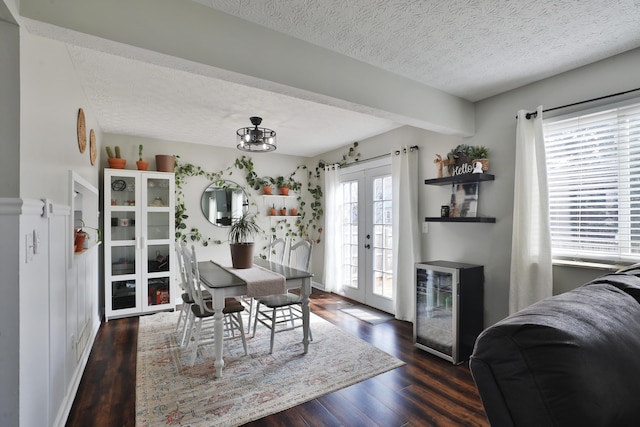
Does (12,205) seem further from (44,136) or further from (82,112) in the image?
(82,112)

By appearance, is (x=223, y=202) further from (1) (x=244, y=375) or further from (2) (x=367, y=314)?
(1) (x=244, y=375)

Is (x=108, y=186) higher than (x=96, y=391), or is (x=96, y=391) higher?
(x=108, y=186)

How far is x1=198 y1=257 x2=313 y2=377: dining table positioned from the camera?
256 centimetres

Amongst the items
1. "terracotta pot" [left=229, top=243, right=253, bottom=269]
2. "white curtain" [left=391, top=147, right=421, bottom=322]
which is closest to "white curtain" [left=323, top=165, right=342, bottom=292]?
"white curtain" [left=391, top=147, right=421, bottom=322]

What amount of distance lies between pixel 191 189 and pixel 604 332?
4853 millimetres

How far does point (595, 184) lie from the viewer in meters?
2.38

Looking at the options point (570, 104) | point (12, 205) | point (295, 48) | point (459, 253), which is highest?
point (295, 48)

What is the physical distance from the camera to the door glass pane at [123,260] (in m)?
4.04

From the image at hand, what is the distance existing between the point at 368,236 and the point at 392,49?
2818mm

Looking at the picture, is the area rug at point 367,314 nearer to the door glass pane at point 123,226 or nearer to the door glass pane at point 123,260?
the door glass pane at point 123,260

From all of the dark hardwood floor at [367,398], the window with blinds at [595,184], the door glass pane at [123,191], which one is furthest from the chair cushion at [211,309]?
the window with blinds at [595,184]

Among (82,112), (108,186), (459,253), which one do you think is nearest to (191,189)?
(108,186)

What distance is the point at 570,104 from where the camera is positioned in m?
2.46

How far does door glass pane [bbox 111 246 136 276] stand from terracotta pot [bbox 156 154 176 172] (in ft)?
3.70
